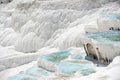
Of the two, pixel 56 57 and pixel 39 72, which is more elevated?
pixel 56 57

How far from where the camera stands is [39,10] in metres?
19.2

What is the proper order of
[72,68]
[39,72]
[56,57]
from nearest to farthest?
[72,68] → [39,72] → [56,57]

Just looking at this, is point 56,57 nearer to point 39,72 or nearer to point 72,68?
point 39,72

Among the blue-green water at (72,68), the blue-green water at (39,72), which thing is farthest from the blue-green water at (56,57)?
the blue-green water at (72,68)

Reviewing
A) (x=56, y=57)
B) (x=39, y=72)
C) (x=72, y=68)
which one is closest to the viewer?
(x=72, y=68)

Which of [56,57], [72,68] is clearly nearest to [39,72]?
[56,57]

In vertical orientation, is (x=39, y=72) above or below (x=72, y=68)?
below

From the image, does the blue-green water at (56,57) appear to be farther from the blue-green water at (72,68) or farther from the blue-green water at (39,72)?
the blue-green water at (72,68)

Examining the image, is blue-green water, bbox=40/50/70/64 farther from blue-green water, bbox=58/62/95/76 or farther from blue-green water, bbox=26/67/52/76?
blue-green water, bbox=58/62/95/76

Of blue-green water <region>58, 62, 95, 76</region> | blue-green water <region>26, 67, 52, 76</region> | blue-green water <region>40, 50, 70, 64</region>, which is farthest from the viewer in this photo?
blue-green water <region>40, 50, 70, 64</region>

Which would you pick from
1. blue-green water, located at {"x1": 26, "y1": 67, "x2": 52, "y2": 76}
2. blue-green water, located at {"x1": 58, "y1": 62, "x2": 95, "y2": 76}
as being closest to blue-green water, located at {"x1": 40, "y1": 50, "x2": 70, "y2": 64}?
blue-green water, located at {"x1": 26, "y1": 67, "x2": 52, "y2": 76}

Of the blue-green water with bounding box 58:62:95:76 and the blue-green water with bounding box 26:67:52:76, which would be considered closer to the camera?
the blue-green water with bounding box 58:62:95:76

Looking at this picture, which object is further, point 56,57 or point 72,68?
point 56,57

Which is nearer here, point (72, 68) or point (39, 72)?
point (72, 68)
